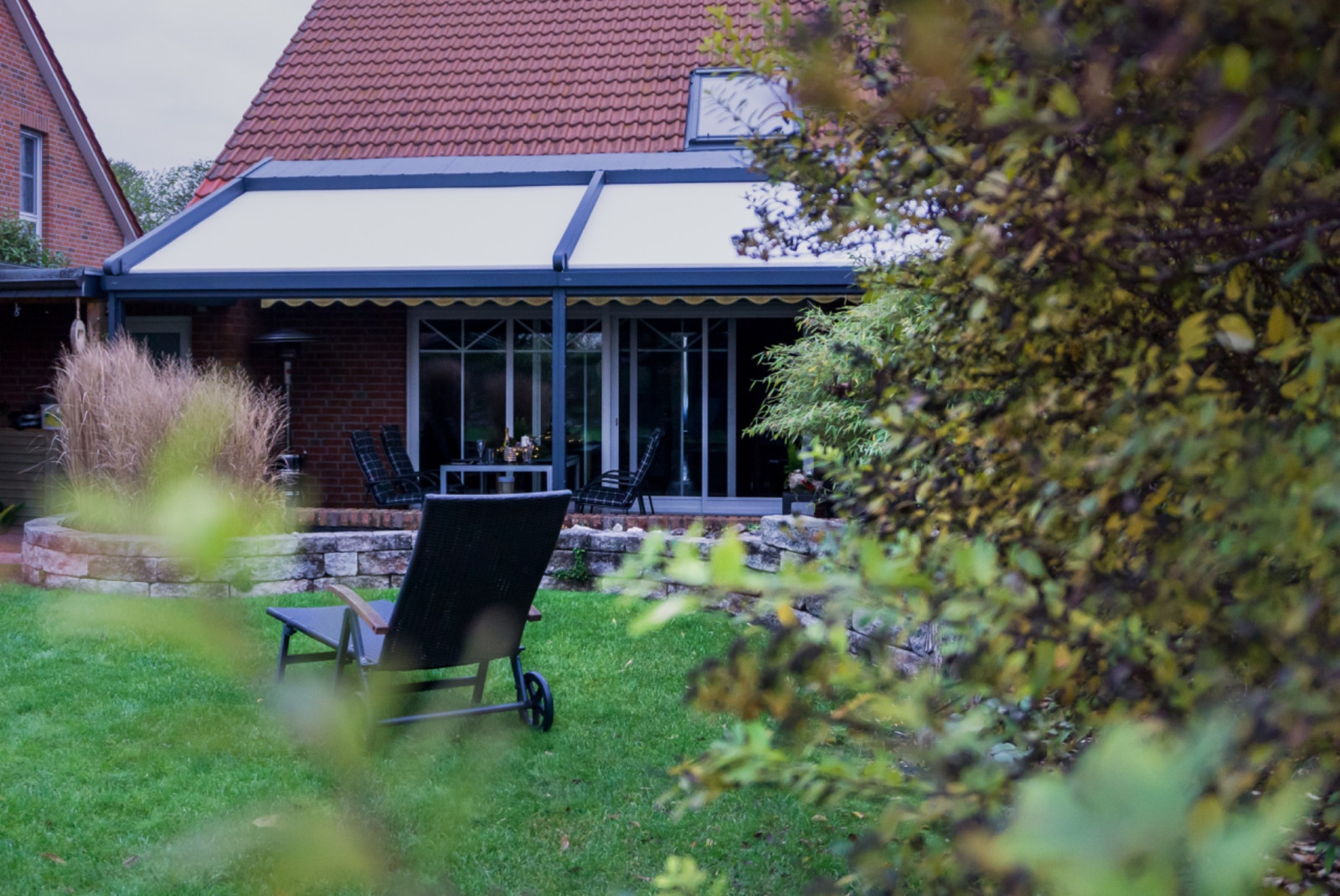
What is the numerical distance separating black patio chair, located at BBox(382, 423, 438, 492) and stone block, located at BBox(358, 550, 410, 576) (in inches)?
141

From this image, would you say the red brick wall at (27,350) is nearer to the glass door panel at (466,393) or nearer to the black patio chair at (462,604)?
the glass door panel at (466,393)

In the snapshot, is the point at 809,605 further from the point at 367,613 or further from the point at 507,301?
the point at 507,301

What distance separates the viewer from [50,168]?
17.0m

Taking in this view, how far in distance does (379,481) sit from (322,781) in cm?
1022

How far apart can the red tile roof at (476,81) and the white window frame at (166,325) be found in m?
1.53

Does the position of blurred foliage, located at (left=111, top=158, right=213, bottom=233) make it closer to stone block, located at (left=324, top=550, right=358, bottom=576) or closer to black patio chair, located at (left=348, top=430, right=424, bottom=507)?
black patio chair, located at (left=348, top=430, right=424, bottom=507)

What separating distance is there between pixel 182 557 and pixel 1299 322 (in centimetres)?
128

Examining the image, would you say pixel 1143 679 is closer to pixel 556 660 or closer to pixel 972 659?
pixel 972 659

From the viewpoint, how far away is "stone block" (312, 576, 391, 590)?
24.6 ft

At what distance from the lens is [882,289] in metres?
2.04

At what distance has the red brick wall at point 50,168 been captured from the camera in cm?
1596

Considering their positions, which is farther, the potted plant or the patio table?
the patio table

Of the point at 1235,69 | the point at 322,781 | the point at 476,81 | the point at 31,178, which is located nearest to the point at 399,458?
the point at 476,81

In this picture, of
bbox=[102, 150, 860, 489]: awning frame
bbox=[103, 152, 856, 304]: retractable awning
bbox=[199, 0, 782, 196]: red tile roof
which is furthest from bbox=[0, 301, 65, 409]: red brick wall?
bbox=[102, 150, 860, 489]: awning frame
